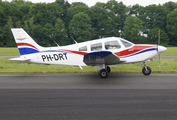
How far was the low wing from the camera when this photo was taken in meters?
9.13

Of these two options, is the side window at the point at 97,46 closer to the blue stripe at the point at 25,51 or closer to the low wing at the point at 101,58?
the low wing at the point at 101,58

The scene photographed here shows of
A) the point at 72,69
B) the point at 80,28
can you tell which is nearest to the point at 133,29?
the point at 80,28

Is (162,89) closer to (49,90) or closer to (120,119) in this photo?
(120,119)

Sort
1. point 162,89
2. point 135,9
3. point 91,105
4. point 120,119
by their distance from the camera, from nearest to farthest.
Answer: point 120,119
point 91,105
point 162,89
point 135,9

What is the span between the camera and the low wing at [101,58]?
9.13m

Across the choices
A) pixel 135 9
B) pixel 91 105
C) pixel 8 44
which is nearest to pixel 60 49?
pixel 91 105

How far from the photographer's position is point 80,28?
57.8m

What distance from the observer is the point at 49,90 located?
7430mm

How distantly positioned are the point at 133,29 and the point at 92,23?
14.6 m

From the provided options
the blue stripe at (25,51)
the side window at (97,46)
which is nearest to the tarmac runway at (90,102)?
the side window at (97,46)

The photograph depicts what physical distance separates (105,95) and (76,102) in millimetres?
1223

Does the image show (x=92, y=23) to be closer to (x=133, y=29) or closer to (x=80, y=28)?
(x=80, y=28)

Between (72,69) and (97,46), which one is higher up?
(97,46)

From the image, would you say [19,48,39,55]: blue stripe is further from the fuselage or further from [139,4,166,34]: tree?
[139,4,166,34]: tree
